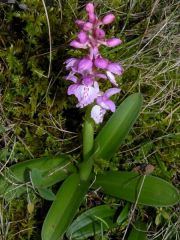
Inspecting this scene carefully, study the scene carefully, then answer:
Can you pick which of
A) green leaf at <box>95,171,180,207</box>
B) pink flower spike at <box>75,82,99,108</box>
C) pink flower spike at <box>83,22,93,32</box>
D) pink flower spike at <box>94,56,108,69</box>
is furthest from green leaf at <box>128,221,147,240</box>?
pink flower spike at <box>83,22,93,32</box>

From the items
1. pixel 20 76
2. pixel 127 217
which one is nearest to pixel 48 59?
pixel 20 76

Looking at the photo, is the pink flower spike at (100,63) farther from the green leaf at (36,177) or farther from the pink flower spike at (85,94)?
the green leaf at (36,177)

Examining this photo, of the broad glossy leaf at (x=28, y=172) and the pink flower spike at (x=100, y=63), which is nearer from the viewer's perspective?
the pink flower spike at (x=100, y=63)

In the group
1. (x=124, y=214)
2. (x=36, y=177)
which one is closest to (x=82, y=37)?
(x=36, y=177)

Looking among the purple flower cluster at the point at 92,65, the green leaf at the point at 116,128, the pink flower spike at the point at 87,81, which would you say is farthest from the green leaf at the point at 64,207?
the pink flower spike at the point at 87,81

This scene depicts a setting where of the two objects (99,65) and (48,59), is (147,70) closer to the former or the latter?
(48,59)

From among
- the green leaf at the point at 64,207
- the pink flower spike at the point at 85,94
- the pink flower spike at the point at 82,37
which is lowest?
the green leaf at the point at 64,207

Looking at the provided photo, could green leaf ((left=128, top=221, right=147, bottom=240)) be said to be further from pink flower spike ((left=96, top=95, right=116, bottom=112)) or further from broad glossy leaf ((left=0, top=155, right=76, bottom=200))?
pink flower spike ((left=96, top=95, right=116, bottom=112))

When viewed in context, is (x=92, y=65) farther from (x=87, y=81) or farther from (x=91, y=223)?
(x=91, y=223)
